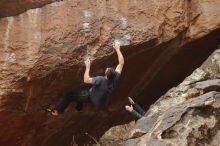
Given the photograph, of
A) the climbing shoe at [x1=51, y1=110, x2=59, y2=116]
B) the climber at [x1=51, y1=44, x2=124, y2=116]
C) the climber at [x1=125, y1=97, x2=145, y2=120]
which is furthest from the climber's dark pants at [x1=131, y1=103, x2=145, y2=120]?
the climbing shoe at [x1=51, y1=110, x2=59, y2=116]

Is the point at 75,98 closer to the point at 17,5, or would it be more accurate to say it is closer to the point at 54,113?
the point at 54,113

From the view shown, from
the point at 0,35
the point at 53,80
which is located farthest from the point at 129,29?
the point at 0,35

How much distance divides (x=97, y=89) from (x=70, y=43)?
0.99 metres

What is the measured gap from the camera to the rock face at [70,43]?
9148 millimetres

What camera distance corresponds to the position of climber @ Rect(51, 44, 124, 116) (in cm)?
884

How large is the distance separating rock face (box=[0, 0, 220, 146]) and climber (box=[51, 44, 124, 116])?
20cm

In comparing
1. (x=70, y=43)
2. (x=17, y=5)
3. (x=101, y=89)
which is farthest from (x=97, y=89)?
(x=17, y=5)

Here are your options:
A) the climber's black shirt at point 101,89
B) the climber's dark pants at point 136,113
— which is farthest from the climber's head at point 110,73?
the climber's dark pants at point 136,113

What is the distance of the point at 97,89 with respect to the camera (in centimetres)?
903

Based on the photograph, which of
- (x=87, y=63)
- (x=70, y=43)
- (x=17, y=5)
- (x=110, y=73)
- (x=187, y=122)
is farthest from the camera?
(x=17, y=5)

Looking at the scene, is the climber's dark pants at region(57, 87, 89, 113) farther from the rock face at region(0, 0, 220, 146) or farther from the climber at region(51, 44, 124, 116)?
the rock face at region(0, 0, 220, 146)

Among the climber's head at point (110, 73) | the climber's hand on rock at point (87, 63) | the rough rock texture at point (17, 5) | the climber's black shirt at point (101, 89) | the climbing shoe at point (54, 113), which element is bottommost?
the climbing shoe at point (54, 113)

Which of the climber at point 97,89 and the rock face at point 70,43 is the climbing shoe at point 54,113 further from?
the rock face at point 70,43

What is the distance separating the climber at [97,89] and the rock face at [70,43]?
20cm
